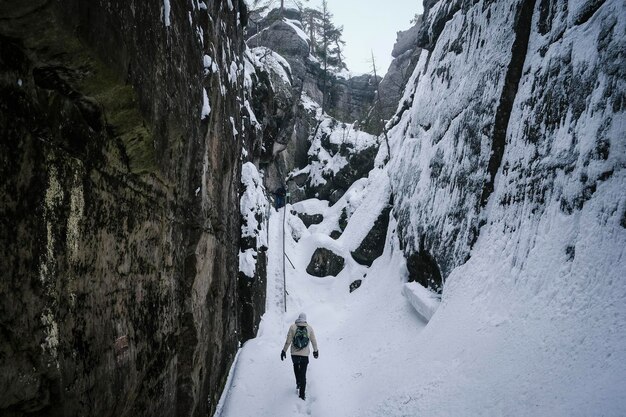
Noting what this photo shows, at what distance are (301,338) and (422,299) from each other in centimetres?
345

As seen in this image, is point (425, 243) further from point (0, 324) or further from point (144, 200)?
point (0, 324)

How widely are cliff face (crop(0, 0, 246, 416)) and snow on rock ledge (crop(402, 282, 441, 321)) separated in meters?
5.44

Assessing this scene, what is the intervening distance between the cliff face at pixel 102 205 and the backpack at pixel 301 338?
2.16 metres

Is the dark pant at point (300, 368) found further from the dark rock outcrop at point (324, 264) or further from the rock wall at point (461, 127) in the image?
the dark rock outcrop at point (324, 264)

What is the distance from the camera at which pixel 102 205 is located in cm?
301

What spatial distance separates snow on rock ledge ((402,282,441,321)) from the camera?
8.36m

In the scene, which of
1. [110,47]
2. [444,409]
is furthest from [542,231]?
[110,47]

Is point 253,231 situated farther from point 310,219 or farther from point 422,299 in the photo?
point 310,219

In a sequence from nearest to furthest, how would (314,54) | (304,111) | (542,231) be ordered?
(542,231) < (304,111) < (314,54)

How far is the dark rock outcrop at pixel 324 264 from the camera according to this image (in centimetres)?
1858

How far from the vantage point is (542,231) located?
569cm

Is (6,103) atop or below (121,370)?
atop

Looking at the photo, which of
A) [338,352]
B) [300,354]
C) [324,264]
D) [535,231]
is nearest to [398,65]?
[324,264]

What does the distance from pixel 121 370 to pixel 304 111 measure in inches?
1346
